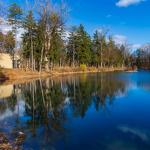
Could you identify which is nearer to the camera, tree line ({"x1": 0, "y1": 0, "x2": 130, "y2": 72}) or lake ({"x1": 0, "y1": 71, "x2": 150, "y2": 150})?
lake ({"x1": 0, "y1": 71, "x2": 150, "y2": 150})

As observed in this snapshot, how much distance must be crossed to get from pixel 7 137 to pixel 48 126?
2.14 meters

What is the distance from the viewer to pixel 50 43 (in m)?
58.4

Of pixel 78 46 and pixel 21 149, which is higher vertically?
pixel 78 46

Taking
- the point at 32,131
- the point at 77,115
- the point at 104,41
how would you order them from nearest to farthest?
the point at 32,131 → the point at 77,115 → the point at 104,41

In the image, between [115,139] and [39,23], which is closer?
[115,139]

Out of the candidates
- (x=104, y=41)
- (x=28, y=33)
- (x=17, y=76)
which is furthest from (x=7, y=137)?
(x=104, y=41)

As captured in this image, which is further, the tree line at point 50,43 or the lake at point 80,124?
the tree line at point 50,43

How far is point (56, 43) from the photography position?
219ft

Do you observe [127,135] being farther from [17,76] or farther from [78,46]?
[78,46]

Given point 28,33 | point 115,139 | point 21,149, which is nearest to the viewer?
point 21,149

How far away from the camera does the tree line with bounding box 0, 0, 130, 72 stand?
54406 millimetres

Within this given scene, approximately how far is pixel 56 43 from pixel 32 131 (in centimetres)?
5732

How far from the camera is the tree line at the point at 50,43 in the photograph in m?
54.4

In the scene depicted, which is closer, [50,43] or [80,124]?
[80,124]
